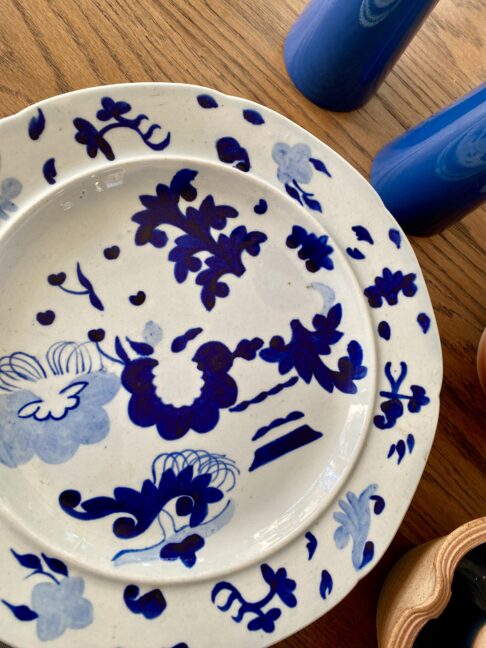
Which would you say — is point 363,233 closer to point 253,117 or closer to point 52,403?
point 253,117

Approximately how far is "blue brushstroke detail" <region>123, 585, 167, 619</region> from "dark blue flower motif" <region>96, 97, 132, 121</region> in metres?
0.31

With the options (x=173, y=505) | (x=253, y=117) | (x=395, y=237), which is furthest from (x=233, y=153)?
(x=173, y=505)

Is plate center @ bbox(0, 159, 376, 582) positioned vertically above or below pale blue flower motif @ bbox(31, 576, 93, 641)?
above

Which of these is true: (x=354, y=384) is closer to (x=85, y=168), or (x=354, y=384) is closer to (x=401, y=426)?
(x=401, y=426)

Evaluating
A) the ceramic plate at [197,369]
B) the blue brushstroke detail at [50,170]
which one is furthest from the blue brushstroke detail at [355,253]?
the blue brushstroke detail at [50,170]

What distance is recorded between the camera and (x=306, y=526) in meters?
0.43

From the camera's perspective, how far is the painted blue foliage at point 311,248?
0.46 metres

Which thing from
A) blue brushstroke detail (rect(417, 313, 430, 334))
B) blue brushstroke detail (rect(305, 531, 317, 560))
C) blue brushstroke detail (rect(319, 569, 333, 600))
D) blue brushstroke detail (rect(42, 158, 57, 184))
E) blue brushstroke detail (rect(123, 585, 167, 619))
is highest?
blue brushstroke detail (rect(417, 313, 430, 334))

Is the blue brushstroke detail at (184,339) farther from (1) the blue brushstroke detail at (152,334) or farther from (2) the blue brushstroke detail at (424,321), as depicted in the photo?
(2) the blue brushstroke detail at (424,321)

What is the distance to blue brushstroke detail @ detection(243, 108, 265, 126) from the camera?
0.44 m

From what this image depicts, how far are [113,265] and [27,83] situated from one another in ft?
0.54

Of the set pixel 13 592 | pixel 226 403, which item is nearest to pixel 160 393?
pixel 226 403

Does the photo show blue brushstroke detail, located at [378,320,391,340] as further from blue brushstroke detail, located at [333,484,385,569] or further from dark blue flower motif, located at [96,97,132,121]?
dark blue flower motif, located at [96,97,132,121]

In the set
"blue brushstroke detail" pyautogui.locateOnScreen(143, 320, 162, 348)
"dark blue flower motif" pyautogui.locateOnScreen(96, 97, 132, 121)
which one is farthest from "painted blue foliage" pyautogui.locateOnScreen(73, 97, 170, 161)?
"blue brushstroke detail" pyautogui.locateOnScreen(143, 320, 162, 348)
